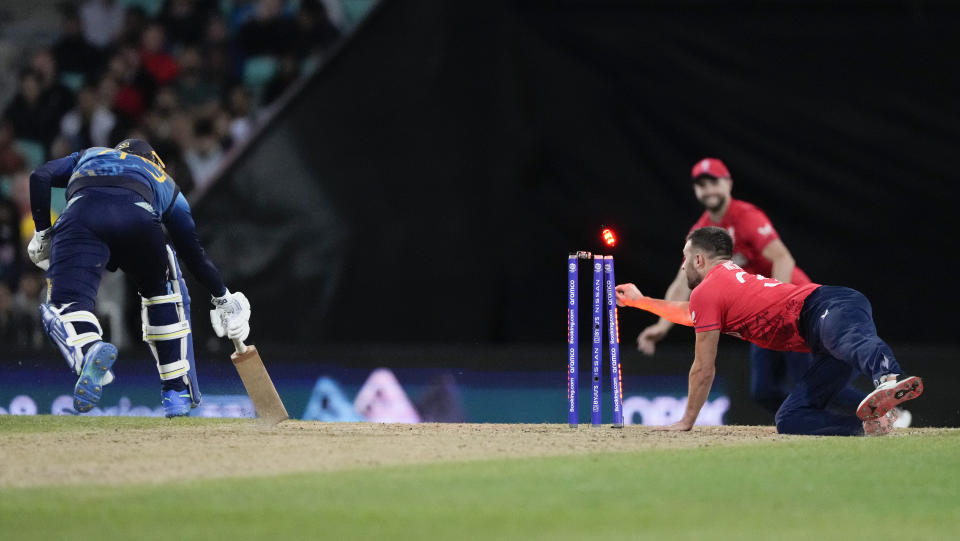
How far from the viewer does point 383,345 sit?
10.2 meters

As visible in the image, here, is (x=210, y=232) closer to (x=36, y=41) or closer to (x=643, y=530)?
(x=36, y=41)

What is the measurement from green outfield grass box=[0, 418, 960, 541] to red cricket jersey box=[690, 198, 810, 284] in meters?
2.28

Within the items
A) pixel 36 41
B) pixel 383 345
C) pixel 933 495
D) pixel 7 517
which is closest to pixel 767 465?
pixel 933 495

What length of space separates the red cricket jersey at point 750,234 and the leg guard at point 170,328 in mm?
3104

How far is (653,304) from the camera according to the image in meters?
7.36

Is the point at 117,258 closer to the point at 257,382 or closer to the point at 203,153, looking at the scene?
the point at 257,382

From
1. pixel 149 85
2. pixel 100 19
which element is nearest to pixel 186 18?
pixel 149 85

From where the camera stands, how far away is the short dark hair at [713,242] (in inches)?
287

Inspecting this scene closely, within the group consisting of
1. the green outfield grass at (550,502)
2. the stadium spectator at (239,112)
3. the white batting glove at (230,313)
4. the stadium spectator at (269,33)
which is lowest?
the green outfield grass at (550,502)

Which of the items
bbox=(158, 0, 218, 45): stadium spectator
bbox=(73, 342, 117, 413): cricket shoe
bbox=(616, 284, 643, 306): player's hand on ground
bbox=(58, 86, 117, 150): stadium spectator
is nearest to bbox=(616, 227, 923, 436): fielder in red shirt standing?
bbox=(616, 284, 643, 306): player's hand on ground

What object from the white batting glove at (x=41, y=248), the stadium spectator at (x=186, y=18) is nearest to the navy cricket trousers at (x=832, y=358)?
the white batting glove at (x=41, y=248)

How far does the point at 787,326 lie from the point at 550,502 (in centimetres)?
259

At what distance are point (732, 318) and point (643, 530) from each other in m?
2.82

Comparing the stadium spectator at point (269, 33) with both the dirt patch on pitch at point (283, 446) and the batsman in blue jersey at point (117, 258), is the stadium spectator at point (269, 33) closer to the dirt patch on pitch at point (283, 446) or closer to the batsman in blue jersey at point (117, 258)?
the batsman in blue jersey at point (117, 258)
